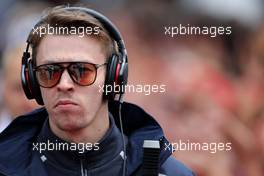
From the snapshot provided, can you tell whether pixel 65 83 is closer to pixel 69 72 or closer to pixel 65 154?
pixel 69 72

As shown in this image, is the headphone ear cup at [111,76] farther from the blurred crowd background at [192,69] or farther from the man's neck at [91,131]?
the blurred crowd background at [192,69]

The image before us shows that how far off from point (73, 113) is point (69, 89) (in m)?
0.05

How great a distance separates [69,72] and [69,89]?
0.11 feet

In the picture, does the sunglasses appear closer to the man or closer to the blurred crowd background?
the man

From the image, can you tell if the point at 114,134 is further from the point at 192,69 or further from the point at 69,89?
the point at 192,69

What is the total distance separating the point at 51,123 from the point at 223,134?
699mm

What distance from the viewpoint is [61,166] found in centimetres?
109

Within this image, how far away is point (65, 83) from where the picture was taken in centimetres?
112

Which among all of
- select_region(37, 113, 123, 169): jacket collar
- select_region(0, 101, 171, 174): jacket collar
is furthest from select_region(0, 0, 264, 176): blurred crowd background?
select_region(37, 113, 123, 169): jacket collar

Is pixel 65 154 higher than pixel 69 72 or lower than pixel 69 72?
lower

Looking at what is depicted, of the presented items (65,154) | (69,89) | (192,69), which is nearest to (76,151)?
(65,154)

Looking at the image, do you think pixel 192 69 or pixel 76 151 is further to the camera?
pixel 192 69

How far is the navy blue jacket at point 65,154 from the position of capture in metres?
1.09

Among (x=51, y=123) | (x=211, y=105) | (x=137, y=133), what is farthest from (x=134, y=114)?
(x=211, y=105)
